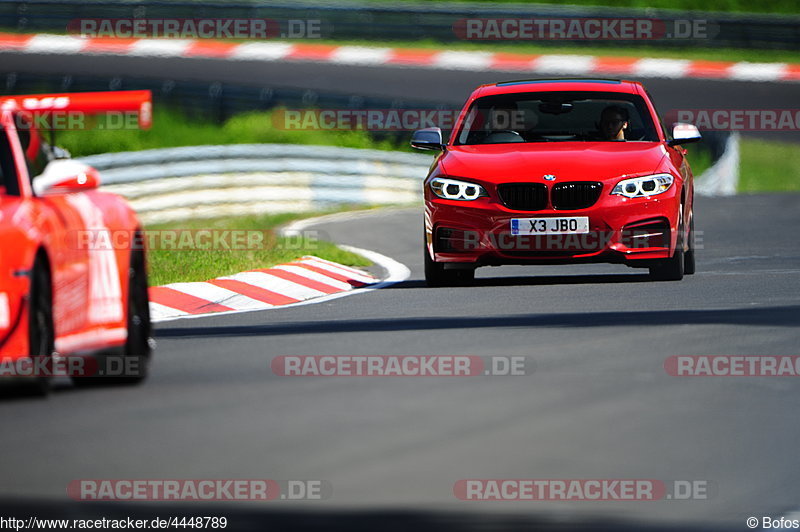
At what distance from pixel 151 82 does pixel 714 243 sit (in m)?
12.9

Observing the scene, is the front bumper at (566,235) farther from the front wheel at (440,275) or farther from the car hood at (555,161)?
the front wheel at (440,275)

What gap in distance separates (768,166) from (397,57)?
6943 millimetres

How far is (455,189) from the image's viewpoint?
42.3 feet

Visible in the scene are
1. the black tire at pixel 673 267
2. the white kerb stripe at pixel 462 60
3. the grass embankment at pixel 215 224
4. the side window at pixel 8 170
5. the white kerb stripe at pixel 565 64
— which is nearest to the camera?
the side window at pixel 8 170

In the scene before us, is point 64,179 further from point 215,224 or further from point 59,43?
point 59,43

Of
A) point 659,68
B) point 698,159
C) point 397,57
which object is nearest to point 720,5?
point 698,159

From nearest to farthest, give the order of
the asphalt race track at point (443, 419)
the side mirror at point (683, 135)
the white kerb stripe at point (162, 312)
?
the asphalt race track at point (443, 419) → the white kerb stripe at point (162, 312) → the side mirror at point (683, 135)

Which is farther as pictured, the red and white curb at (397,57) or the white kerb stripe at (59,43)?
the red and white curb at (397,57)

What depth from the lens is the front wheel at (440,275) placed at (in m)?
13.2

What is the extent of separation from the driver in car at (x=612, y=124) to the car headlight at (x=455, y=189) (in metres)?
1.49

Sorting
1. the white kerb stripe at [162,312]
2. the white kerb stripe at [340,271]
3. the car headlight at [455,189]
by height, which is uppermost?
the car headlight at [455,189]

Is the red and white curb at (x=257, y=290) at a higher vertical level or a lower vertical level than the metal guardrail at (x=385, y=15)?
lower

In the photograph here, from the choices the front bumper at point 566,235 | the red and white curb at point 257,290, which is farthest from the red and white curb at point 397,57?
the front bumper at point 566,235

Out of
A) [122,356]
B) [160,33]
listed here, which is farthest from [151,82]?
[122,356]
